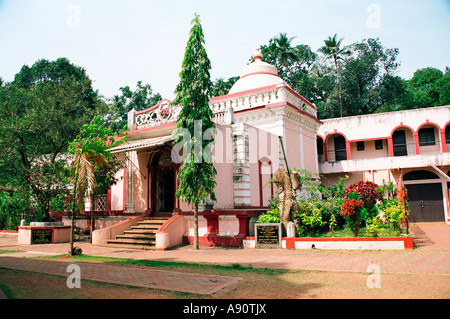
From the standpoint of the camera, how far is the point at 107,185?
1433cm

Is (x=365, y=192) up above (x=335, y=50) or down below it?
below

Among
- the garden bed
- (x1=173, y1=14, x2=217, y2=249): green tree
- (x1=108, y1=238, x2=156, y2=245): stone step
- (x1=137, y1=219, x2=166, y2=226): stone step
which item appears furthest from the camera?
(x1=137, y1=219, x2=166, y2=226): stone step

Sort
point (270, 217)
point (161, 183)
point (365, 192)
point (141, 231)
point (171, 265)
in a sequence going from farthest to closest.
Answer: point (161, 183) → point (141, 231) → point (365, 192) → point (270, 217) → point (171, 265)

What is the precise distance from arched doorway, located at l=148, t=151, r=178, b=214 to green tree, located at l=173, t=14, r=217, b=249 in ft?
11.1

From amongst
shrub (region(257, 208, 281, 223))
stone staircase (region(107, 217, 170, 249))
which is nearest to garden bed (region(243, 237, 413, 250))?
shrub (region(257, 208, 281, 223))

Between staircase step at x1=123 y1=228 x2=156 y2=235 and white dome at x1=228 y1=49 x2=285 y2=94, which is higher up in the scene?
white dome at x1=228 y1=49 x2=285 y2=94

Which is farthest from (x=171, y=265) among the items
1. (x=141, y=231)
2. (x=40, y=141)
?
(x=40, y=141)

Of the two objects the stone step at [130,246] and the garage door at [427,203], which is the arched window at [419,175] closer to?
the garage door at [427,203]

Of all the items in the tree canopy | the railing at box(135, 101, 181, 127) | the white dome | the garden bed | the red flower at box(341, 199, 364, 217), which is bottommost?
the garden bed

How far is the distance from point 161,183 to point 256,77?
287 inches

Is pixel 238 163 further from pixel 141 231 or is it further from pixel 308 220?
pixel 141 231

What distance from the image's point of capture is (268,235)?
11086 millimetres

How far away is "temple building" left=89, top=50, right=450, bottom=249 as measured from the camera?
12352 mm

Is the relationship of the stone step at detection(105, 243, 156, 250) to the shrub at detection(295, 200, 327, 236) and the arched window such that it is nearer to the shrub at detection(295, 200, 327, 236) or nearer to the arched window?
the shrub at detection(295, 200, 327, 236)
